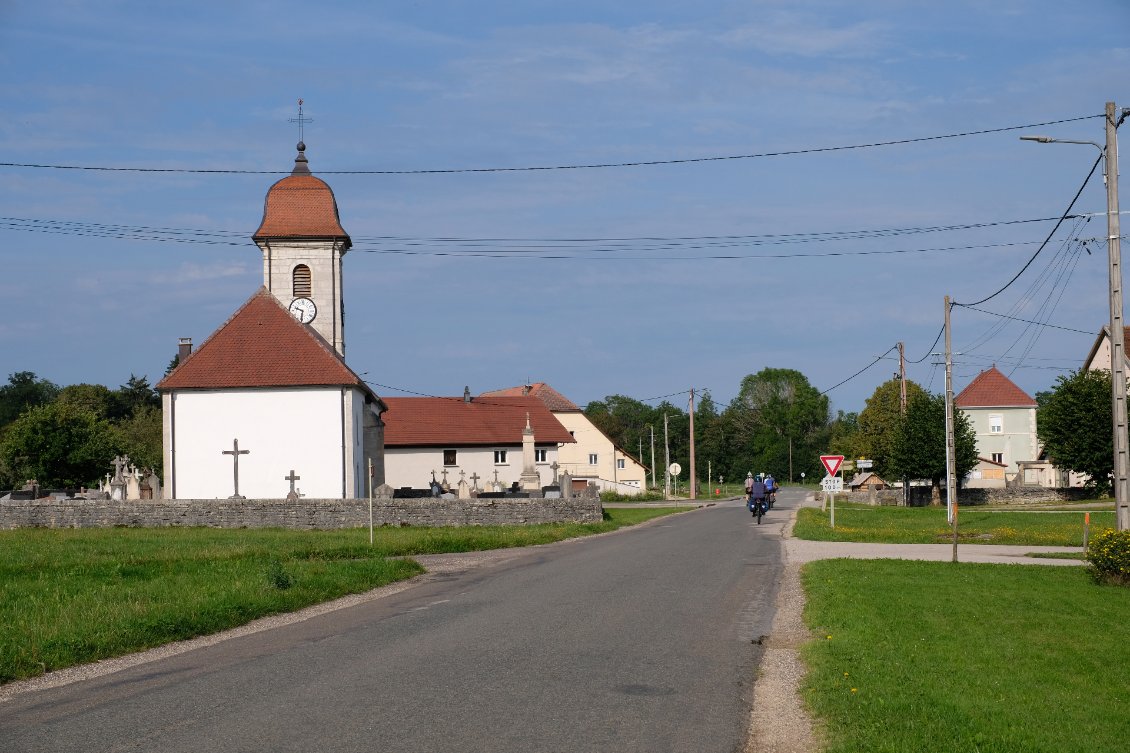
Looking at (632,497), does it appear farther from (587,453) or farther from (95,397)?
(95,397)

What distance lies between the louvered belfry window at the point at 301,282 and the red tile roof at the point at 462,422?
1899 cm

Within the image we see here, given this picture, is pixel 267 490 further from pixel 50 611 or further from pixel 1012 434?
pixel 1012 434

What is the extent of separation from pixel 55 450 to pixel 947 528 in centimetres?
5075

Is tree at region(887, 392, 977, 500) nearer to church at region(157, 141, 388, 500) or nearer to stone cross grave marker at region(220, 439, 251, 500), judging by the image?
church at region(157, 141, 388, 500)

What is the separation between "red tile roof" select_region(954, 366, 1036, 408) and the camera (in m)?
91.0

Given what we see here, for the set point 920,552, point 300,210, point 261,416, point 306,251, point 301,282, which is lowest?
point 920,552

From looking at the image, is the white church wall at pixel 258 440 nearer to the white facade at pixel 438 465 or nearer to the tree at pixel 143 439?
the tree at pixel 143 439

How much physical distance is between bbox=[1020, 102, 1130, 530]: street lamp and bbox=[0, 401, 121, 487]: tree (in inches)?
2305

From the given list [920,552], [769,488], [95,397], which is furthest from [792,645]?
[95,397]

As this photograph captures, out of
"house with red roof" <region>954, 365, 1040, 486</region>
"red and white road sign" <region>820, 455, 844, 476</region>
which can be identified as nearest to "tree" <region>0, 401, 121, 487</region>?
"red and white road sign" <region>820, 455, 844, 476</region>

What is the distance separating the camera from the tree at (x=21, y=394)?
119 meters

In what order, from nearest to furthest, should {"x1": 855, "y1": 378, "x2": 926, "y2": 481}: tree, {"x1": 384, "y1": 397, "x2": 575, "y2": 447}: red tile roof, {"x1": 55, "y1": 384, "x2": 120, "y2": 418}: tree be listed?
{"x1": 384, "y1": 397, "x2": 575, "y2": 447}: red tile roof
{"x1": 855, "y1": 378, "x2": 926, "y2": 481}: tree
{"x1": 55, "y1": 384, "x2": 120, "y2": 418}: tree

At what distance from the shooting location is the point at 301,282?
49594mm

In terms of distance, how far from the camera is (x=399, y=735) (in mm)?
7598
